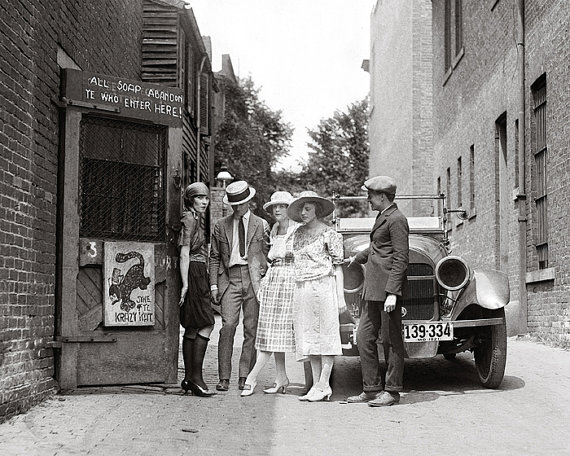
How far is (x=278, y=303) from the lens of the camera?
8055 mm

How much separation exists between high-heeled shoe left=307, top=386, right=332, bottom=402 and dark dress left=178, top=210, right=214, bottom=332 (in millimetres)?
1146

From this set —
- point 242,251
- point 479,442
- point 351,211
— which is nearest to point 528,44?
point 242,251

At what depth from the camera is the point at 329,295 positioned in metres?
7.89

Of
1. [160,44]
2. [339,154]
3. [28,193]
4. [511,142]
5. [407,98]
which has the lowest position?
[28,193]

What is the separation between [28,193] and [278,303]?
254cm

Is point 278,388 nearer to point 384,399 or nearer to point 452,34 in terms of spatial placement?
point 384,399

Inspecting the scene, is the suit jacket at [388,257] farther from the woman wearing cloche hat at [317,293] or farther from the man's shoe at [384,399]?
the man's shoe at [384,399]

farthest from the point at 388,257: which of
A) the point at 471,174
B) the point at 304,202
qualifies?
the point at 471,174

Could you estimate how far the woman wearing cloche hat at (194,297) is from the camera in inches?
306

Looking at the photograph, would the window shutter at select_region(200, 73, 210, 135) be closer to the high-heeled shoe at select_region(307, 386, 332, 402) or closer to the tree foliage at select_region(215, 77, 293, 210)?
the tree foliage at select_region(215, 77, 293, 210)

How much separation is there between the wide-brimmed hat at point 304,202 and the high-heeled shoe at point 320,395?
1660 millimetres

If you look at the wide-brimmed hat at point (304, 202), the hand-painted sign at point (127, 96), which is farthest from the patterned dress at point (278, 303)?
the hand-painted sign at point (127, 96)

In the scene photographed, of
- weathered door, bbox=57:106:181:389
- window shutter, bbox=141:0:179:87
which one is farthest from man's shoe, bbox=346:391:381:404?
window shutter, bbox=141:0:179:87

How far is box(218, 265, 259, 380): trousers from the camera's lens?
26.9 feet
